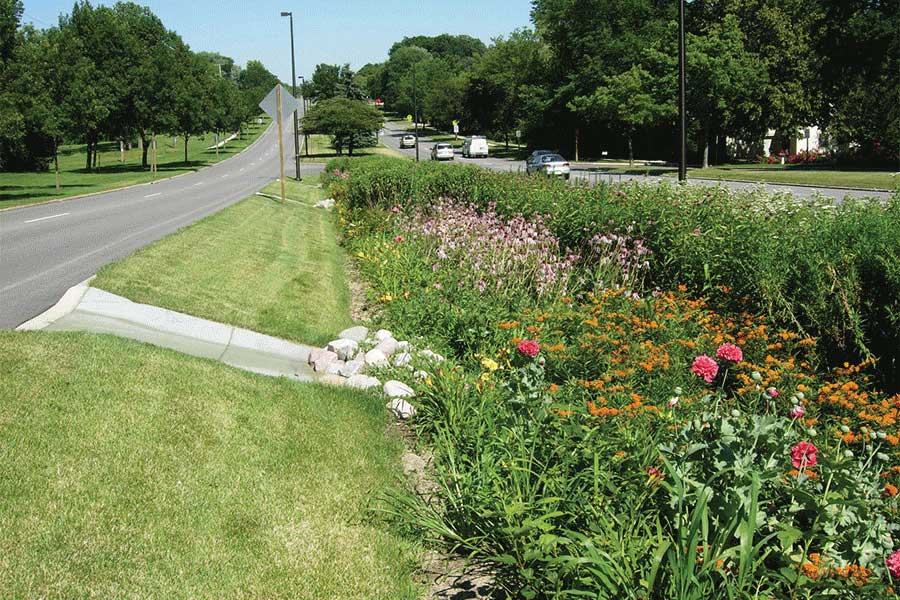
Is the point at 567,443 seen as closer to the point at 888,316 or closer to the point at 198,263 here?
the point at 888,316

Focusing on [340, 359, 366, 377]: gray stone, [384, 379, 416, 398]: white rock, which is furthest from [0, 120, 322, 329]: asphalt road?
[384, 379, 416, 398]: white rock

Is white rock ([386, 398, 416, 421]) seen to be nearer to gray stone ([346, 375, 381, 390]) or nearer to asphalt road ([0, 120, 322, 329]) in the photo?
gray stone ([346, 375, 381, 390])

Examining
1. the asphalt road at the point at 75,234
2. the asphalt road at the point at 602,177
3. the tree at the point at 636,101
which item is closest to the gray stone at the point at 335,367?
the asphalt road at the point at 75,234

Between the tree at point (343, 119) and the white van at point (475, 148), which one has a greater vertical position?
the tree at point (343, 119)

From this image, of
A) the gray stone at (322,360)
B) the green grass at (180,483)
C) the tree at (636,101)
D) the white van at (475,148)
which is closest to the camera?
the green grass at (180,483)

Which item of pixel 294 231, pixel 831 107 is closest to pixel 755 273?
pixel 294 231

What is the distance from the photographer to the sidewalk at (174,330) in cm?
823

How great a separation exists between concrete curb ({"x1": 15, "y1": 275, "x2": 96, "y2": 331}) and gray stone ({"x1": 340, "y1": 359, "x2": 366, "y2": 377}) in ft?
9.70

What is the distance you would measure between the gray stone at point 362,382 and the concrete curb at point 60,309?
308 centimetres

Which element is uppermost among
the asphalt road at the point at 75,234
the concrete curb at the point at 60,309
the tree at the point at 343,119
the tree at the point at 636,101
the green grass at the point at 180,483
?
the tree at the point at 343,119

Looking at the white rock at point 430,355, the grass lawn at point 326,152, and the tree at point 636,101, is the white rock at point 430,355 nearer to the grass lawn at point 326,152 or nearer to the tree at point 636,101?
the tree at point 636,101

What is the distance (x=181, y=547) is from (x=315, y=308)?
6752 millimetres

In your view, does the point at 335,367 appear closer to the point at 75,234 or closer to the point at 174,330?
the point at 174,330

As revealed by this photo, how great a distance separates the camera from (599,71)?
5747cm
